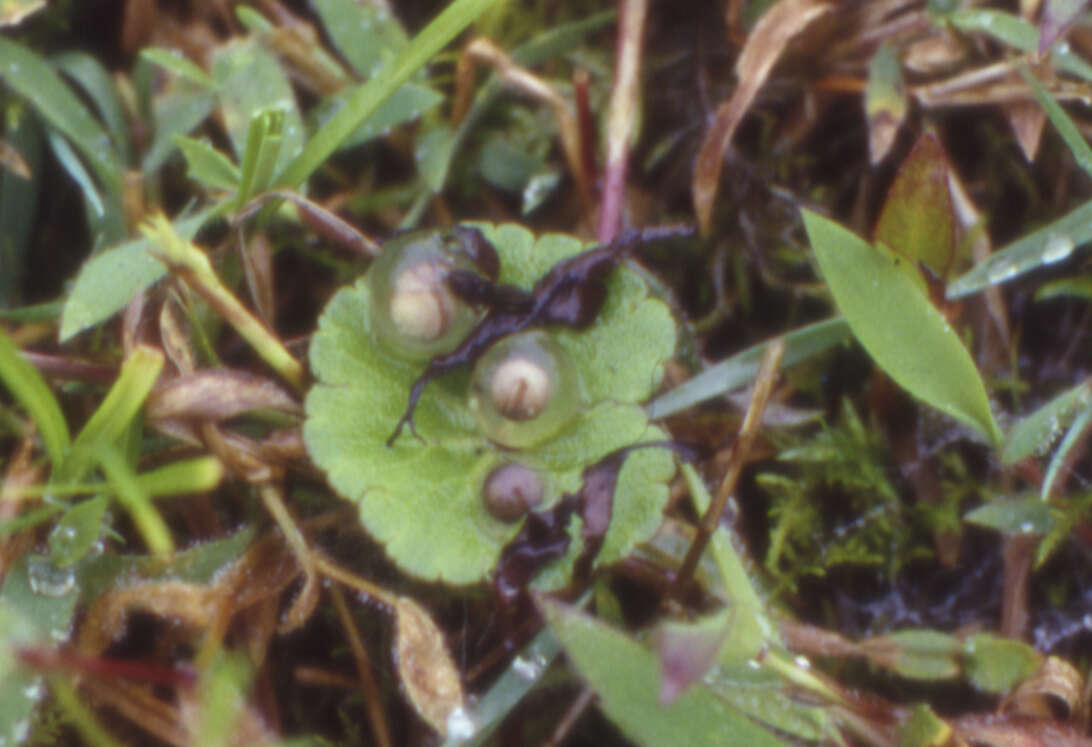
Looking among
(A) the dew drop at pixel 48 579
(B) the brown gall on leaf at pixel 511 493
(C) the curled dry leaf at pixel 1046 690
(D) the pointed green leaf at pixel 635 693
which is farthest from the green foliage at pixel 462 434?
(C) the curled dry leaf at pixel 1046 690

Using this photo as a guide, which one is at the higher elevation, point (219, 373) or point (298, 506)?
point (219, 373)

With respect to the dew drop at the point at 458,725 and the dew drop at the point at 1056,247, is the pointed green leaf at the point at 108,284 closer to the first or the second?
the dew drop at the point at 458,725

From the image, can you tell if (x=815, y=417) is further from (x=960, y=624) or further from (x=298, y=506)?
(x=298, y=506)

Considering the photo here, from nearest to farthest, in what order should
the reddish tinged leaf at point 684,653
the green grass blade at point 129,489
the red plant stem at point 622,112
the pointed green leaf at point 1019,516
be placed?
the reddish tinged leaf at point 684,653 < the green grass blade at point 129,489 < the pointed green leaf at point 1019,516 < the red plant stem at point 622,112

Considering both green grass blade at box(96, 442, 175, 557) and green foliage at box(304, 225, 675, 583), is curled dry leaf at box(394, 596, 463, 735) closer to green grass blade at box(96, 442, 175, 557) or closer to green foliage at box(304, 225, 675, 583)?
green foliage at box(304, 225, 675, 583)

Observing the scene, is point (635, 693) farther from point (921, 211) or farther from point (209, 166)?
point (209, 166)

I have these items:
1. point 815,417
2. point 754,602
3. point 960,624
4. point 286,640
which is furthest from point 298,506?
point 960,624

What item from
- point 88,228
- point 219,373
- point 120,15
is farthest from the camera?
point 120,15
